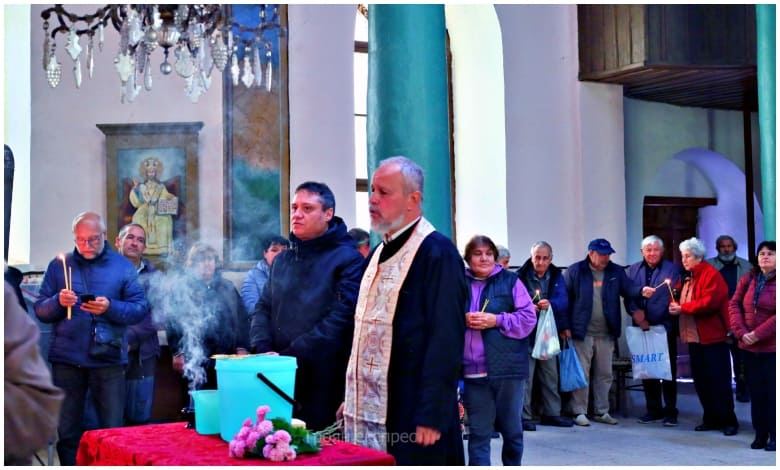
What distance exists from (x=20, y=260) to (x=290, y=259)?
17.5ft

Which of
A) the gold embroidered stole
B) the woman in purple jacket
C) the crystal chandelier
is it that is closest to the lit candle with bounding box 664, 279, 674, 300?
the woman in purple jacket

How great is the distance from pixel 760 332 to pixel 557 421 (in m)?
2.24

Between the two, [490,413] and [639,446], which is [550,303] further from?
[490,413]

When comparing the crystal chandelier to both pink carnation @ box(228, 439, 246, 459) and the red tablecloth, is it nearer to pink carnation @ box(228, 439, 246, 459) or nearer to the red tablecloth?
the red tablecloth

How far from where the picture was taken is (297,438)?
3049 millimetres

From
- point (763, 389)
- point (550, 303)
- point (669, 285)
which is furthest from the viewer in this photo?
point (669, 285)

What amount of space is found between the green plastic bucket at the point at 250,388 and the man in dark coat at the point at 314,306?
93cm

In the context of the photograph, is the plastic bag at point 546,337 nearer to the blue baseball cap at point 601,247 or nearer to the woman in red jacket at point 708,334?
the woman in red jacket at point 708,334

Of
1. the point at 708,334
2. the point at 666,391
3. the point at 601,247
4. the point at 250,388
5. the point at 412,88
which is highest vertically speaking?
the point at 412,88

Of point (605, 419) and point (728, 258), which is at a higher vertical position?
point (728, 258)

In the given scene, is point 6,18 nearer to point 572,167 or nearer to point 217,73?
point 217,73

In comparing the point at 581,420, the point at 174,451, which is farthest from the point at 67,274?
the point at 581,420

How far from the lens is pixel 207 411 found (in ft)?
11.1

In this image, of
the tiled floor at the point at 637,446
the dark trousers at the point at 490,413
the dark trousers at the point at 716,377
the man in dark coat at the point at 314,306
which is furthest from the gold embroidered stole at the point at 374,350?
the dark trousers at the point at 716,377
